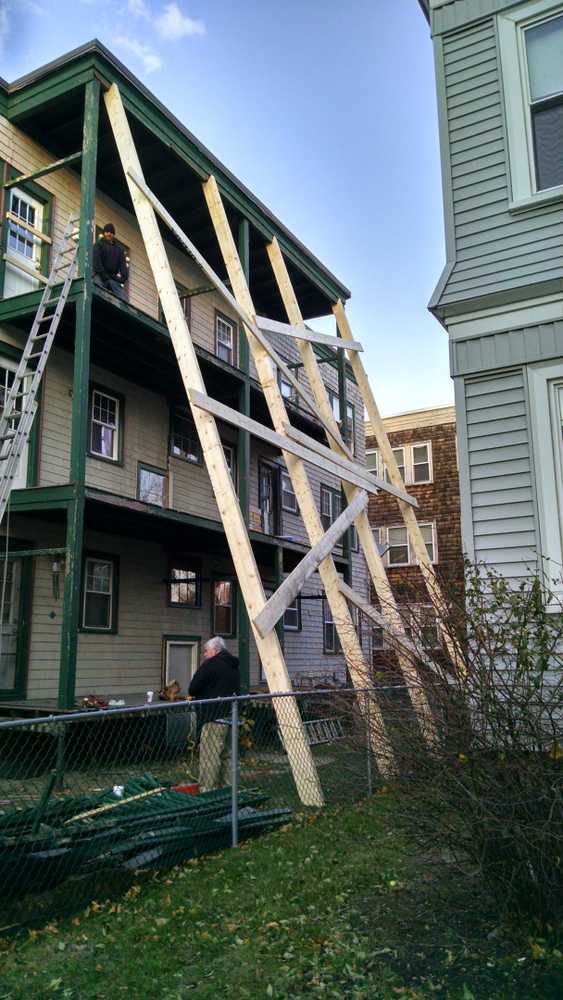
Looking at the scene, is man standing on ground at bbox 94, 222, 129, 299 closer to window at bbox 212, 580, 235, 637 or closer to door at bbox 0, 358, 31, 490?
door at bbox 0, 358, 31, 490

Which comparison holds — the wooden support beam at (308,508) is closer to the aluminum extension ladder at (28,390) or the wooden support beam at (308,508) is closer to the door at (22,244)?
the aluminum extension ladder at (28,390)

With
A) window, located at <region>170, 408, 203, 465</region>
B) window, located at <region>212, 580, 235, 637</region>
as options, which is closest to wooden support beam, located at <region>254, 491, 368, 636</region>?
window, located at <region>170, 408, 203, 465</region>

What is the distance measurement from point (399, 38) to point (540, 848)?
12.9 meters


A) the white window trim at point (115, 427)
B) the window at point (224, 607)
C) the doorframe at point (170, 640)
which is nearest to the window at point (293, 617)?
the window at point (224, 607)

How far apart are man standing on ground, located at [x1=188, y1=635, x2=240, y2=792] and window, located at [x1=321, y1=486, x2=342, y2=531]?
14844 millimetres

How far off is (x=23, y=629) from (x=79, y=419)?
3506mm

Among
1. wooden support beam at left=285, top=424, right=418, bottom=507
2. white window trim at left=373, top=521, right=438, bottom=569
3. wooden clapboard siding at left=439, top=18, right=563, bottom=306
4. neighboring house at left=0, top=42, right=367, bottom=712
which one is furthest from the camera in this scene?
white window trim at left=373, top=521, right=438, bottom=569

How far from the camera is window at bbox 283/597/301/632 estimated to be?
66.6ft

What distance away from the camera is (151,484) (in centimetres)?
1527

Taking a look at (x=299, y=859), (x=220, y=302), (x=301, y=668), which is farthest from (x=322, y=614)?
(x=299, y=859)

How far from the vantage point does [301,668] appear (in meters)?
20.3

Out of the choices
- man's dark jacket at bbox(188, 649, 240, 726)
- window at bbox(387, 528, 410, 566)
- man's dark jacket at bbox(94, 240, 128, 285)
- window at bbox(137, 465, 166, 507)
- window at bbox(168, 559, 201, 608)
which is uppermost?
man's dark jacket at bbox(94, 240, 128, 285)

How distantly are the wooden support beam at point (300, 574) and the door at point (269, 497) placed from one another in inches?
335

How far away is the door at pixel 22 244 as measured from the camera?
12789 millimetres
